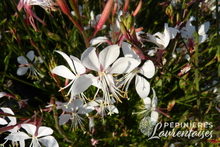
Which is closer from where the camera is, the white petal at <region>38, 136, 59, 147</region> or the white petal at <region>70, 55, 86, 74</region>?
the white petal at <region>70, 55, 86, 74</region>

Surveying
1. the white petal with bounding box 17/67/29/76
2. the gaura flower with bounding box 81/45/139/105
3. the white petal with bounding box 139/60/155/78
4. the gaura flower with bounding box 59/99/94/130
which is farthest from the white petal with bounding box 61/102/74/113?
the white petal with bounding box 17/67/29/76

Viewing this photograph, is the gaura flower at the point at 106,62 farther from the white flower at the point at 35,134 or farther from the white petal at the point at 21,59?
the white petal at the point at 21,59

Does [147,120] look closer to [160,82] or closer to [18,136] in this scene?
[160,82]

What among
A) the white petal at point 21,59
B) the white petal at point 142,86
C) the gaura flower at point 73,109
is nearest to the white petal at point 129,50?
the white petal at point 142,86

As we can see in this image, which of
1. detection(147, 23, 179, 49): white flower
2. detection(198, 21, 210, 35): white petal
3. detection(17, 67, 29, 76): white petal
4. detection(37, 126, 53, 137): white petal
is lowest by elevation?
detection(37, 126, 53, 137): white petal

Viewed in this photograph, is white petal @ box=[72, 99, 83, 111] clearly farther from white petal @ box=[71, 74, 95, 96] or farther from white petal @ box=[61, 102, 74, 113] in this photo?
white petal @ box=[71, 74, 95, 96]

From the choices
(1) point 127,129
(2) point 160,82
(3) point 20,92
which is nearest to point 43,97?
(3) point 20,92

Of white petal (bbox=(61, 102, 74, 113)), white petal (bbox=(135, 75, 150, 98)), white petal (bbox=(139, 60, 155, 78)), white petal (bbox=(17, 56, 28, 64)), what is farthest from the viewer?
white petal (bbox=(17, 56, 28, 64))
